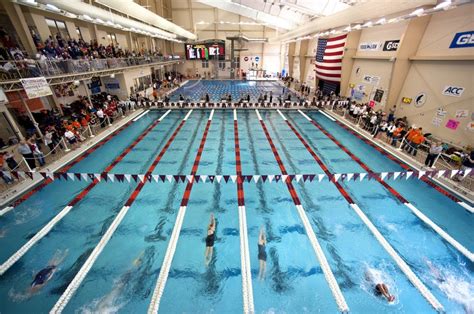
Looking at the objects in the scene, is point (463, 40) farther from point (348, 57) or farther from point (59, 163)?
point (59, 163)

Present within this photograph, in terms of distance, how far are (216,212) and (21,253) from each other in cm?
465

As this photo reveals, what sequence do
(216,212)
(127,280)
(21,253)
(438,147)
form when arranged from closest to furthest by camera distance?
(127,280) < (21,253) < (216,212) < (438,147)

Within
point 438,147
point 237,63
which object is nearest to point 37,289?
point 438,147

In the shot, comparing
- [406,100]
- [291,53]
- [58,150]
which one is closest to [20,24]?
[58,150]

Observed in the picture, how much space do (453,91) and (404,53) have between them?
311 cm

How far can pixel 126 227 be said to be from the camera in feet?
18.9

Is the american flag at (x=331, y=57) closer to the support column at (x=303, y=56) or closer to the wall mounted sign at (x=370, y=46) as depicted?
the wall mounted sign at (x=370, y=46)

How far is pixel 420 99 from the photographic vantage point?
10273mm

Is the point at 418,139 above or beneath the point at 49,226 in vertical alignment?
above

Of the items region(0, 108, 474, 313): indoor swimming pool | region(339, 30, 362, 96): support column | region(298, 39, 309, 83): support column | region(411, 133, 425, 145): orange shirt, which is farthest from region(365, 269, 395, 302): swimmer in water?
region(298, 39, 309, 83): support column

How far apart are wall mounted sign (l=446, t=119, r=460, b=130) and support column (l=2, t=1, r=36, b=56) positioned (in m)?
19.7

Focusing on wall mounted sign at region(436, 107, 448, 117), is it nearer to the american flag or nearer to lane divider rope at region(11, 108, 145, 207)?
the american flag

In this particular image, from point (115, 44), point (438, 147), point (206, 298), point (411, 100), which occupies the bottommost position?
point (206, 298)

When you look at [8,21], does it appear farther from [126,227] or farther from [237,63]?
[237,63]
